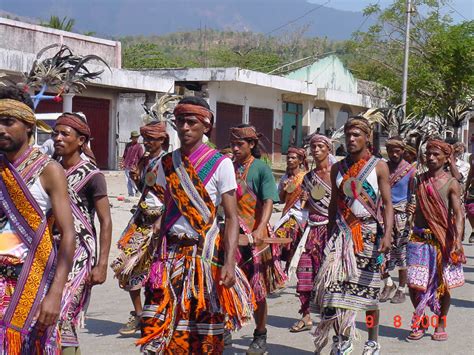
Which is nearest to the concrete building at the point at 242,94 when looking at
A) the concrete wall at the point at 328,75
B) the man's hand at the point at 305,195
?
the concrete wall at the point at 328,75

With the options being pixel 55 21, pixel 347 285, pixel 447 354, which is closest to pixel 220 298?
pixel 347 285

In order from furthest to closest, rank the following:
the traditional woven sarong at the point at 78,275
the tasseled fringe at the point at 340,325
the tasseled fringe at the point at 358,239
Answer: the tasseled fringe at the point at 358,239 → the tasseled fringe at the point at 340,325 → the traditional woven sarong at the point at 78,275

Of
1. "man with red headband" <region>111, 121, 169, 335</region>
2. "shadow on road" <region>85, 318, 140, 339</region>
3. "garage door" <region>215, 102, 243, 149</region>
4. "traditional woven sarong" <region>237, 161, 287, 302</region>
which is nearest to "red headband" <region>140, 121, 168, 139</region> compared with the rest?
"man with red headband" <region>111, 121, 169, 335</region>

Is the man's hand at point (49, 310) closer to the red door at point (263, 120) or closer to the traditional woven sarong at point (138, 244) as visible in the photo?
the traditional woven sarong at point (138, 244)

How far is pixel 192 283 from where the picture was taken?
16.5ft

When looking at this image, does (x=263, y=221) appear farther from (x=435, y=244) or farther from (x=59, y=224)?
(x=59, y=224)

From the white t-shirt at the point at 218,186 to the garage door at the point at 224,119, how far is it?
23.9 metres

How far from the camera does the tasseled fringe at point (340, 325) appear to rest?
6.16 m

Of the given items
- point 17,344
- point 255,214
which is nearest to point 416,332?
point 255,214

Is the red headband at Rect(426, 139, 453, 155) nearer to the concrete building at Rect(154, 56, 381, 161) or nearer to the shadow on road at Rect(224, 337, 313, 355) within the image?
the shadow on road at Rect(224, 337, 313, 355)

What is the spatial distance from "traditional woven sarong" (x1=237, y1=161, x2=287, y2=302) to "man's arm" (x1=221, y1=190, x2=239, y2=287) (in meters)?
1.41

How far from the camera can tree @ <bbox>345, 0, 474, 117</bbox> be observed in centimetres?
2908

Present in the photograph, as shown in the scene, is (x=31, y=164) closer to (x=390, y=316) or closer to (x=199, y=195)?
(x=199, y=195)

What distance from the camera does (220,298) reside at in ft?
16.6
